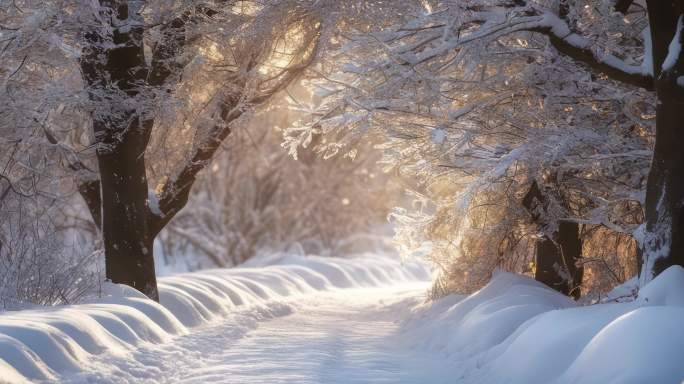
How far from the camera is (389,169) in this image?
13.3 m

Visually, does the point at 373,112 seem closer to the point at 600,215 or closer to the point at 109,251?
the point at 600,215

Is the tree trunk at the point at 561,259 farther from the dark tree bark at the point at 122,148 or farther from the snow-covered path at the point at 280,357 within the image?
the dark tree bark at the point at 122,148

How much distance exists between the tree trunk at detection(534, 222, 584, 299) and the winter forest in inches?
1.5

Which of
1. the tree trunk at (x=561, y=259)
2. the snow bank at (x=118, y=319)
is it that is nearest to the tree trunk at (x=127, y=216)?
the snow bank at (x=118, y=319)

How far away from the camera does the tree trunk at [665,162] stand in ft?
29.2

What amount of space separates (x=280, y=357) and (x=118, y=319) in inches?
76.1

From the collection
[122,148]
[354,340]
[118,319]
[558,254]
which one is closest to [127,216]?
[122,148]

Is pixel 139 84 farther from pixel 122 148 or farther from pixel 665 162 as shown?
pixel 665 162

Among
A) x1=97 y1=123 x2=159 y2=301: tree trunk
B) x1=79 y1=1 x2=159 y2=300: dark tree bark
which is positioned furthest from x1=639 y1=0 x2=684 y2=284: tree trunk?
x1=97 y1=123 x2=159 y2=301: tree trunk

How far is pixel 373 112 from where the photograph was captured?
10828mm

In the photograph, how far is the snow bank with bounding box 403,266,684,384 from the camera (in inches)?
241

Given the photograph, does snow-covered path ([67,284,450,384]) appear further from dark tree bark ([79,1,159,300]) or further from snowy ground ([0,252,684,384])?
dark tree bark ([79,1,159,300])

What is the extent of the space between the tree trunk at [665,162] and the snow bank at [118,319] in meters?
5.59

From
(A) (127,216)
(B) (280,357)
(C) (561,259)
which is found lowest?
(B) (280,357)
